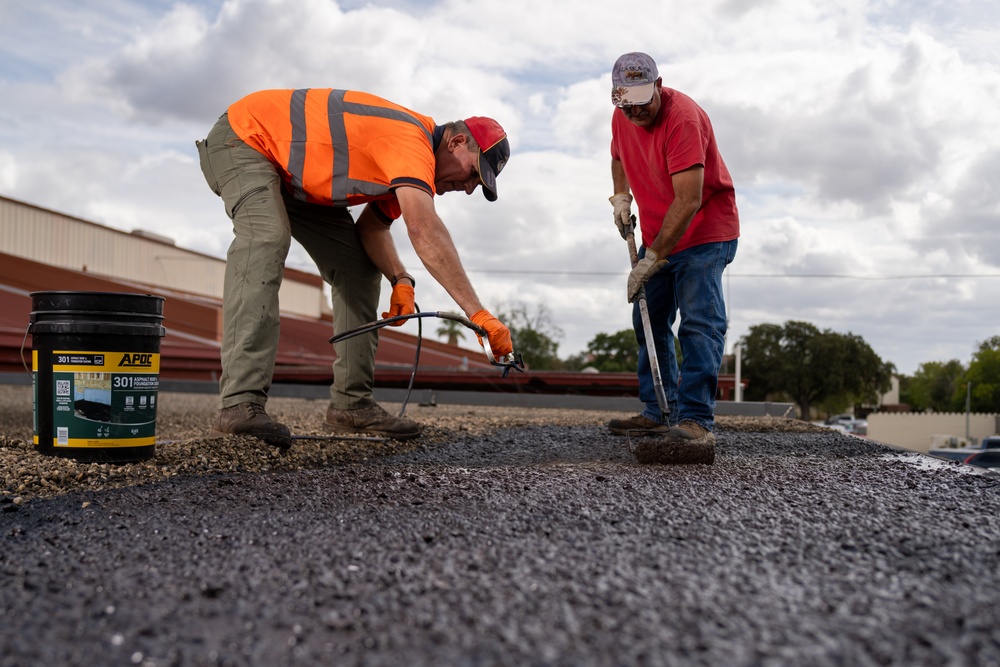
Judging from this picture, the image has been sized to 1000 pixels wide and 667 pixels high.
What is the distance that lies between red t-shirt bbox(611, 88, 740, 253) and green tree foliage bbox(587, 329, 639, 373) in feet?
173

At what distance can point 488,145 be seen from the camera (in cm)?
340

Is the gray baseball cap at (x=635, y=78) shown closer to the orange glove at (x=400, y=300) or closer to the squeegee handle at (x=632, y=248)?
the squeegee handle at (x=632, y=248)

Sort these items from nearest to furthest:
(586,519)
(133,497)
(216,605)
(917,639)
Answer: (917,639), (216,605), (586,519), (133,497)

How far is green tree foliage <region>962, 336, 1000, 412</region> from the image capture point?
2621 inches

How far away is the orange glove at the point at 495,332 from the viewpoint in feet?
10.0

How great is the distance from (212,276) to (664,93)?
28.9 metres

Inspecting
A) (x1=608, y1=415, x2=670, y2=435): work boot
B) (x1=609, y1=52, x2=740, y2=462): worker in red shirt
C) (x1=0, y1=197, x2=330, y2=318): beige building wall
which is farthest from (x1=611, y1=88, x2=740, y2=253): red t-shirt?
(x1=0, y1=197, x2=330, y2=318): beige building wall

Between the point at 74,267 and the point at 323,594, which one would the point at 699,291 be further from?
the point at 74,267

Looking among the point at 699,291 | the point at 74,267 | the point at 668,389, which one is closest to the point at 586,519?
the point at 699,291

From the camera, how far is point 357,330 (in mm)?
3523

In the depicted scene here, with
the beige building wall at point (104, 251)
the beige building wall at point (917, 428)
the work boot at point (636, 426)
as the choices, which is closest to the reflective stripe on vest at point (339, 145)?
the work boot at point (636, 426)

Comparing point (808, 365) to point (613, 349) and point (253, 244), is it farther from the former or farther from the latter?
point (253, 244)

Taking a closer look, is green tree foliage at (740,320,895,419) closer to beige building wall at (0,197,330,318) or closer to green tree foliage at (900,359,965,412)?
green tree foliage at (900,359,965,412)

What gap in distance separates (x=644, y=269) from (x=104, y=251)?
26.8 m
